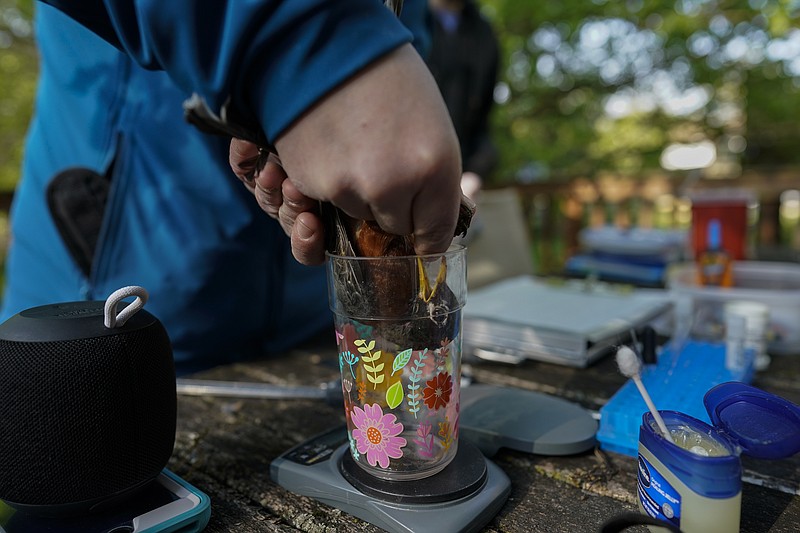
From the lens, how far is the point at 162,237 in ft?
3.08

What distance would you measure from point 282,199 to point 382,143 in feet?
0.69

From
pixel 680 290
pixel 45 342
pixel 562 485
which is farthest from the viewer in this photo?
pixel 680 290

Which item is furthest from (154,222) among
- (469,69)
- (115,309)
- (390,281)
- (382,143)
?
(469,69)

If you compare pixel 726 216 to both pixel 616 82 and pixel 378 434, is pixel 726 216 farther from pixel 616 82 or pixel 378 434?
pixel 616 82

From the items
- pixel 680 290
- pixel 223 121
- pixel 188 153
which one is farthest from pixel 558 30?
pixel 223 121

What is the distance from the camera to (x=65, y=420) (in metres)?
0.46

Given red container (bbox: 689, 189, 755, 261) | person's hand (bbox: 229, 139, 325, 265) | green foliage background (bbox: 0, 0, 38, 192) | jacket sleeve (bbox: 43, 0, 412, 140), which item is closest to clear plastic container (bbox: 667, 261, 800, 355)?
red container (bbox: 689, 189, 755, 261)

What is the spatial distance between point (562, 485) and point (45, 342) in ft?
1.63

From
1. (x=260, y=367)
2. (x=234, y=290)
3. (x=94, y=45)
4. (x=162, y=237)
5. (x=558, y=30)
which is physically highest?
(x=558, y=30)

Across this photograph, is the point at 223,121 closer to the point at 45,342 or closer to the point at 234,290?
the point at 45,342

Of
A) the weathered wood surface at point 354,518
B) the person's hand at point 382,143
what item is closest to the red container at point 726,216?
the weathered wood surface at point 354,518

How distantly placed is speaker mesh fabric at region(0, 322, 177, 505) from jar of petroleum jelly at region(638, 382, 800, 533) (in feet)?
1.47

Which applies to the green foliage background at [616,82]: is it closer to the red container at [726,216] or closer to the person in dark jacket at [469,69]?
the person in dark jacket at [469,69]

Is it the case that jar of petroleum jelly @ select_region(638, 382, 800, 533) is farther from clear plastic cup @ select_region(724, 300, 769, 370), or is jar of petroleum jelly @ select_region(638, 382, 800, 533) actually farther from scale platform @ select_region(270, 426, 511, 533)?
clear plastic cup @ select_region(724, 300, 769, 370)
